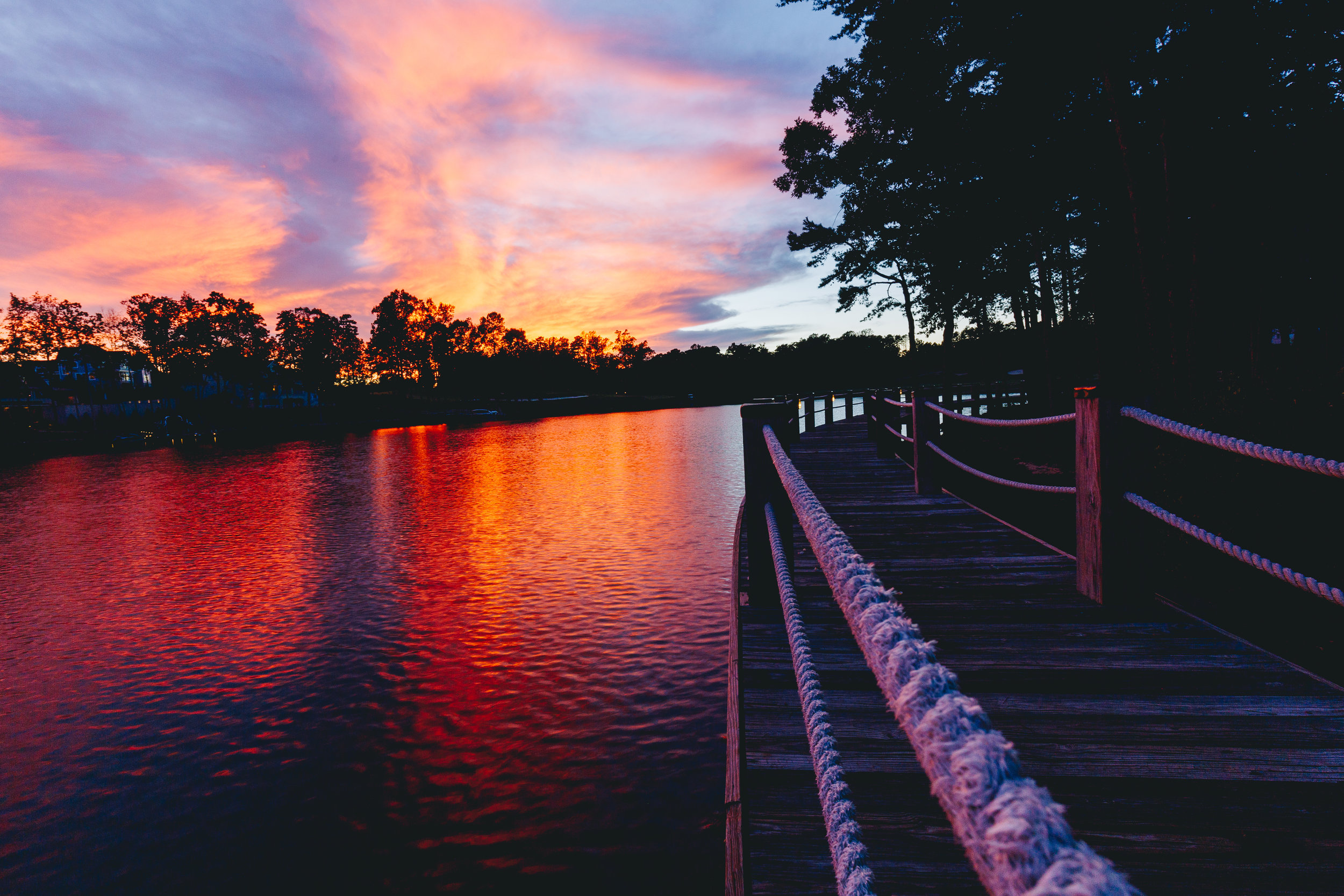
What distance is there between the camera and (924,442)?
26.7 feet

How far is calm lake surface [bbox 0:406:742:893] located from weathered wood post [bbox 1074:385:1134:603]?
3449 mm

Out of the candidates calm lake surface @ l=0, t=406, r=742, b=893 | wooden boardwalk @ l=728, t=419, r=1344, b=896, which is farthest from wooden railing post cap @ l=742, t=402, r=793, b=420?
calm lake surface @ l=0, t=406, r=742, b=893

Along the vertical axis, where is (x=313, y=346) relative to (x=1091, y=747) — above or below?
above

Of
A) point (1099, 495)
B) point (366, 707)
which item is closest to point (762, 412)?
point (1099, 495)

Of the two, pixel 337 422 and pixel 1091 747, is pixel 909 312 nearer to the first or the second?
pixel 1091 747

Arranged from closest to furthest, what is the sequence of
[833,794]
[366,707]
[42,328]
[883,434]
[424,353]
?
[833,794], [366,707], [883,434], [42,328], [424,353]

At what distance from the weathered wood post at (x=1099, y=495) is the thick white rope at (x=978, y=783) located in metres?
3.41

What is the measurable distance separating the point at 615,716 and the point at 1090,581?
4.81 m

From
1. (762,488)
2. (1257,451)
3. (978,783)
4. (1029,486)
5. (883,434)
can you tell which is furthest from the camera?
(883,434)

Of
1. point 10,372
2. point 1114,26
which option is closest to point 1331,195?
point 1114,26

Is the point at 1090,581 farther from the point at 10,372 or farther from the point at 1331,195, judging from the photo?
the point at 10,372

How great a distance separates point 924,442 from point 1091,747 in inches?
232

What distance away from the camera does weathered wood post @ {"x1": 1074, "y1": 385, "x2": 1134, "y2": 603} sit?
12.0 ft

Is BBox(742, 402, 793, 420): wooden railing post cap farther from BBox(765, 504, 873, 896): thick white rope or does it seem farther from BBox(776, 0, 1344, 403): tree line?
BBox(776, 0, 1344, 403): tree line
